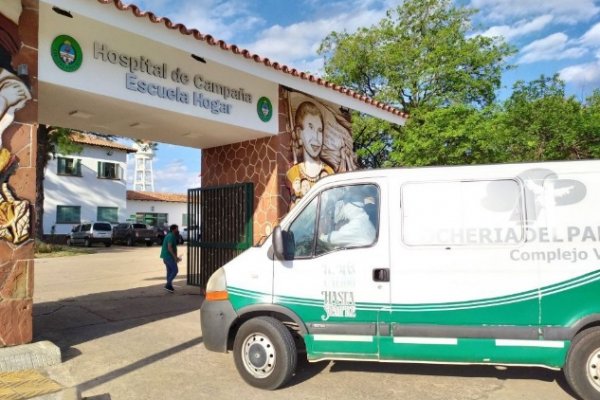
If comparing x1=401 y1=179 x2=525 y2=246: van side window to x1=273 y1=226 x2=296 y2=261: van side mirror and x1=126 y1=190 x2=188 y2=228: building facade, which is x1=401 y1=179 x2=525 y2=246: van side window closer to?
x1=273 y1=226 x2=296 y2=261: van side mirror

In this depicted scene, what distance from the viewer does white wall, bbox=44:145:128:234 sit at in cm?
3403

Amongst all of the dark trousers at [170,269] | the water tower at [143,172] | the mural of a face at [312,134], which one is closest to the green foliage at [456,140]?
the mural of a face at [312,134]

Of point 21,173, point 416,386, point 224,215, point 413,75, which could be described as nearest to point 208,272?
point 224,215

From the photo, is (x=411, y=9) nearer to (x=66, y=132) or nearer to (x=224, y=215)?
(x=66, y=132)

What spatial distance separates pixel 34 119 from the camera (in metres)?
5.78

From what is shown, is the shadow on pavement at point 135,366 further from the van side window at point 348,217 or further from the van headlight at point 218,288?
the van side window at point 348,217

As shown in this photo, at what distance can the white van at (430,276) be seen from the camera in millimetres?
4301

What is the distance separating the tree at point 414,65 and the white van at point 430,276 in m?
19.2

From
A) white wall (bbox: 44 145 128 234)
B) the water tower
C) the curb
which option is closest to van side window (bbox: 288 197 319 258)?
the curb

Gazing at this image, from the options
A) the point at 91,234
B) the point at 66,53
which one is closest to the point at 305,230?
the point at 66,53

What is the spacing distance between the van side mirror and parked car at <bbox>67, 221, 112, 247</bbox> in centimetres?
3007

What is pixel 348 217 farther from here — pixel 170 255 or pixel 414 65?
pixel 414 65

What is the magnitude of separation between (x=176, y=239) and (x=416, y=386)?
7978 mm

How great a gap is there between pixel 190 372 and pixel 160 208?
40.2 metres
